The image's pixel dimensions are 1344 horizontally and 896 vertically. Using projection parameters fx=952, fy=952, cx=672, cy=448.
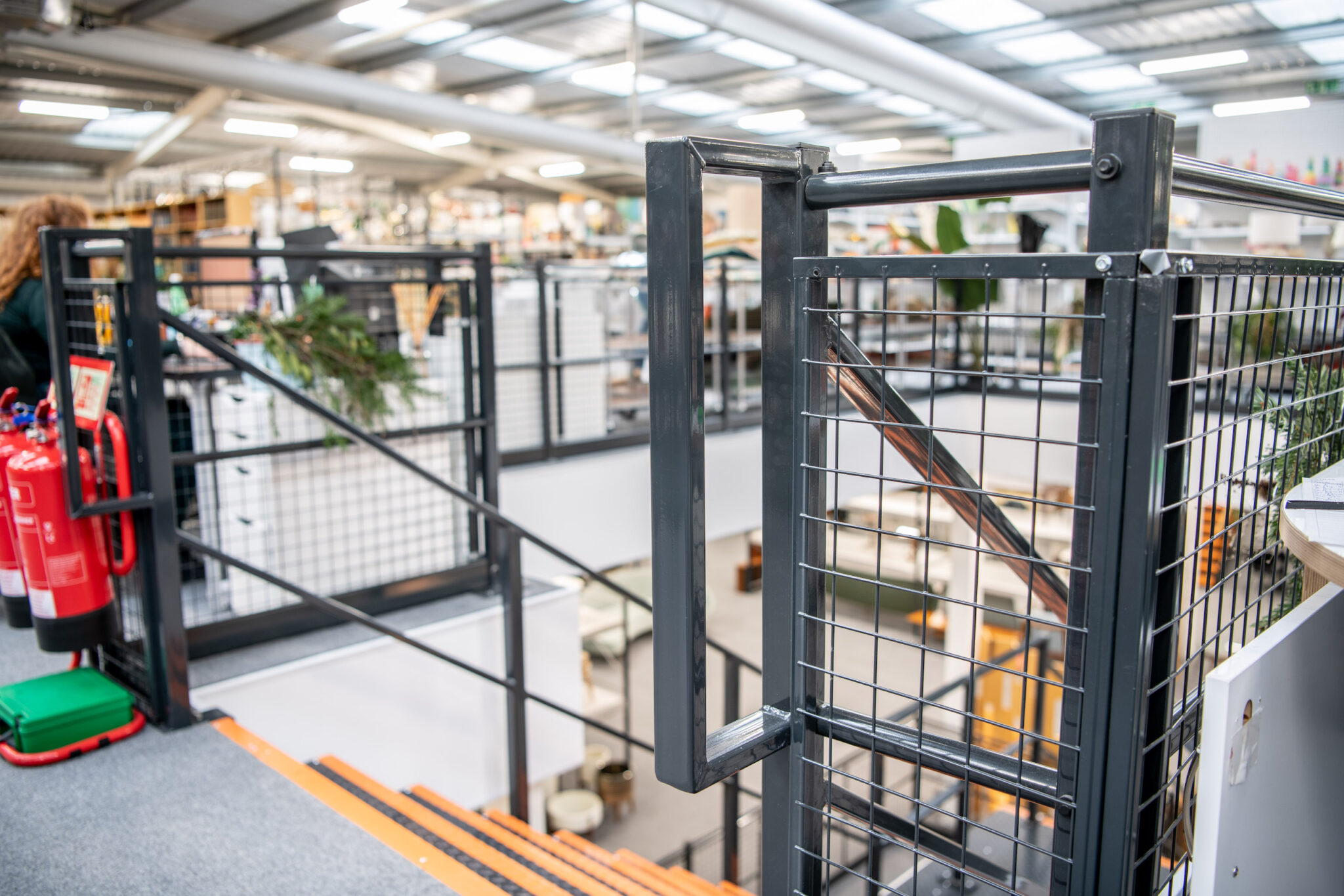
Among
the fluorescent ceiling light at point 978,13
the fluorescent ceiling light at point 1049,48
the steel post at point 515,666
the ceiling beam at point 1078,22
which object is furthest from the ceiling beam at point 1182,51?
the steel post at point 515,666

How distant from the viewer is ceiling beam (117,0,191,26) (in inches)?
319

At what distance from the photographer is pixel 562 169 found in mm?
15844

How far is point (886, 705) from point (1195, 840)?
774 cm

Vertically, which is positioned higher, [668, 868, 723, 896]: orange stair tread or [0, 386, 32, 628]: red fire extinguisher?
[0, 386, 32, 628]: red fire extinguisher

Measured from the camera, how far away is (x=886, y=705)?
8.36 m

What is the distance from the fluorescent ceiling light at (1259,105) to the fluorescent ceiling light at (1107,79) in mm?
1306

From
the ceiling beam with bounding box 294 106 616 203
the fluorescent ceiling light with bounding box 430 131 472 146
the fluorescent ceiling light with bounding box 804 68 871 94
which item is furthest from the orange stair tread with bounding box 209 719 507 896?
the fluorescent ceiling light with bounding box 430 131 472 146

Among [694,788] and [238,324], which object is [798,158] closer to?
[694,788]

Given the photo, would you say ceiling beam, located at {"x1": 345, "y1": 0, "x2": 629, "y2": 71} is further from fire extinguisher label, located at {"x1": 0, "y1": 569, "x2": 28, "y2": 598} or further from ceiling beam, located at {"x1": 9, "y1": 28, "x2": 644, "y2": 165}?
fire extinguisher label, located at {"x1": 0, "y1": 569, "x2": 28, "y2": 598}

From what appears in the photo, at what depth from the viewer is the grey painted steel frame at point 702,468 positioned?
94 cm

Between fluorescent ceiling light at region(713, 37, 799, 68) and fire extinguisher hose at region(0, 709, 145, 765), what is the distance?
862cm

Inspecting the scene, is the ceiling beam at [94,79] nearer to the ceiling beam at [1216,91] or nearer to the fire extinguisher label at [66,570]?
the fire extinguisher label at [66,570]

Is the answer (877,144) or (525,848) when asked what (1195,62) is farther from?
(525,848)

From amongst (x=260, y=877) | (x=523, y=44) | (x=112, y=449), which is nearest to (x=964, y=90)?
(x=523, y=44)
